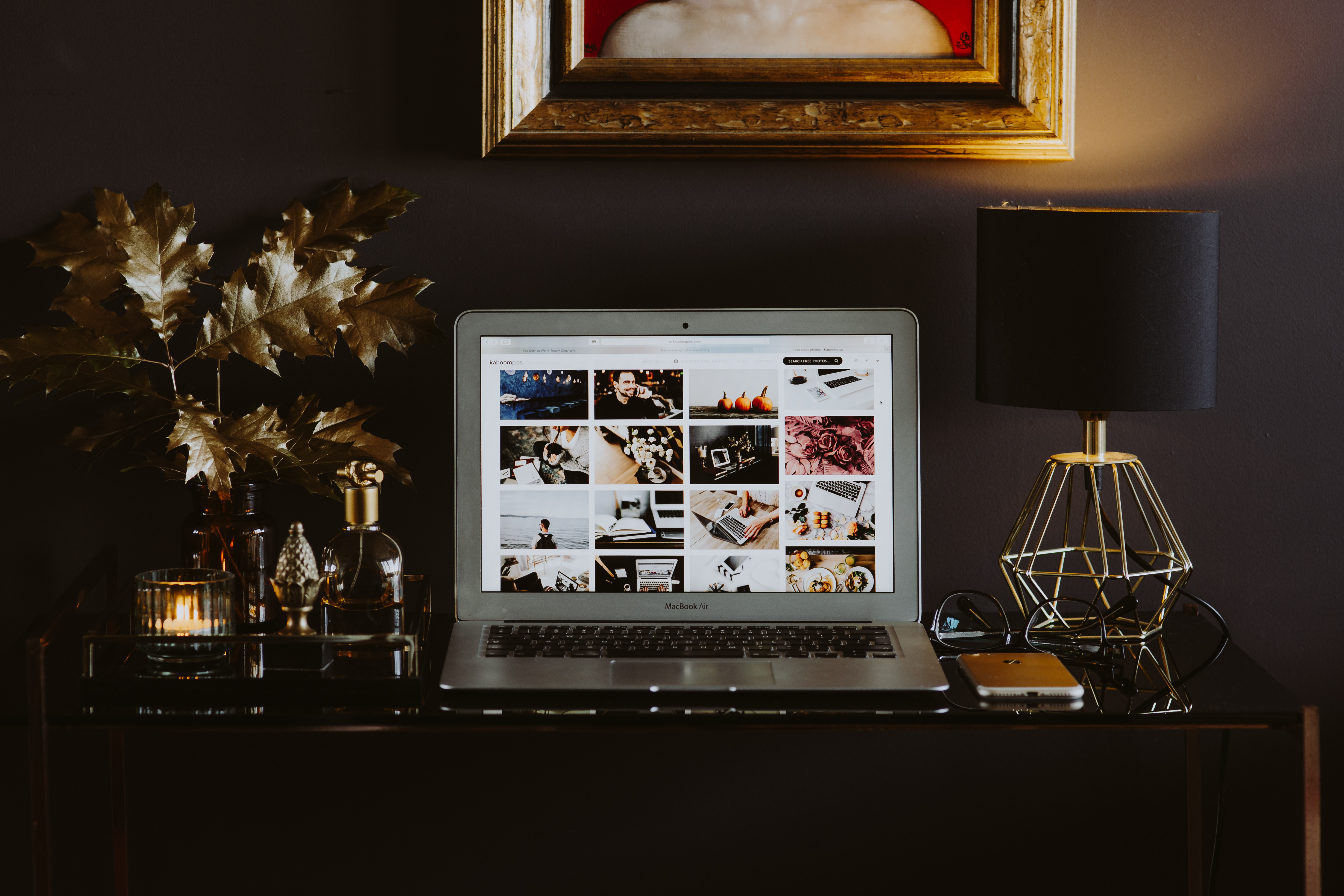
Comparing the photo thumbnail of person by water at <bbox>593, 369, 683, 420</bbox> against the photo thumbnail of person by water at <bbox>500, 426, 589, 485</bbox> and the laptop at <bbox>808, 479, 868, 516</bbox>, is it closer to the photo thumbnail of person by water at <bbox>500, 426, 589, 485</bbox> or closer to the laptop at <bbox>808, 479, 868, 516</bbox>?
the photo thumbnail of person by water at <bbox>500, 426, 589, 485</bbox>

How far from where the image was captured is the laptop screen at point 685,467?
4.35 ft

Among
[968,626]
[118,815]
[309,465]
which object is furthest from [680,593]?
[118,815]

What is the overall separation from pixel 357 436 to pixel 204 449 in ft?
0.59

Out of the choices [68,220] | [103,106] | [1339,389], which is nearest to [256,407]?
[68,220]

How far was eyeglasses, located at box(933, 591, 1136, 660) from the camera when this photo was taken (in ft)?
4.18

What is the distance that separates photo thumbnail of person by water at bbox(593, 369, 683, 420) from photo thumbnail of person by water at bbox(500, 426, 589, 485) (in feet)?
0.13

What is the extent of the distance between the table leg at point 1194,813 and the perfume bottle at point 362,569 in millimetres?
992

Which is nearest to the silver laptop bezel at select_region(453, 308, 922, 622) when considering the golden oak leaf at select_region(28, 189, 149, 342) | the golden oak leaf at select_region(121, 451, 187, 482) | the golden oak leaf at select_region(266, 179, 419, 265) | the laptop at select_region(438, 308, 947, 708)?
the laptop at select_region(438, 308, 947, 708)

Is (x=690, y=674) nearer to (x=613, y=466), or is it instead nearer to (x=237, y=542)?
(x=613, y=466)

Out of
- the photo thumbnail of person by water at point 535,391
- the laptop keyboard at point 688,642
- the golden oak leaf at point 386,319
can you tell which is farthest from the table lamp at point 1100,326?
the golden oak leaf at point 386,319

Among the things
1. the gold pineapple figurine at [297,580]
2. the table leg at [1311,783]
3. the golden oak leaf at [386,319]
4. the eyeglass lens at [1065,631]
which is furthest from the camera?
the golden oak leaf at [386,319]

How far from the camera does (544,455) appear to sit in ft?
4.37

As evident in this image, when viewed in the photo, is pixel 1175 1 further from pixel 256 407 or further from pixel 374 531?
pixel 256 407

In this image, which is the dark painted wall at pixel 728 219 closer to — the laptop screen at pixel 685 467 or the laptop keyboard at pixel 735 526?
the laptop screen at pixel 685 467
